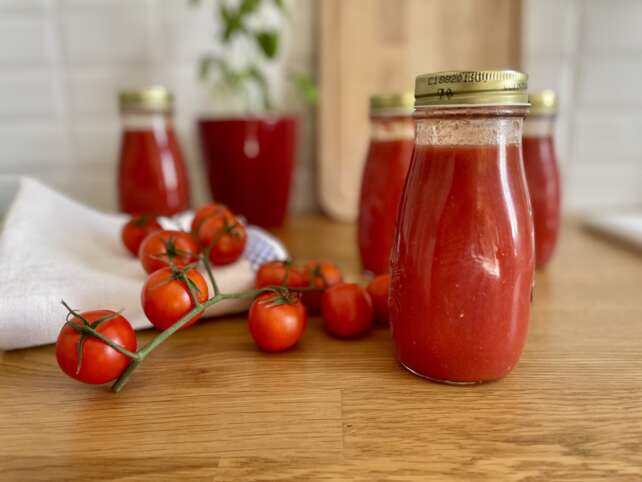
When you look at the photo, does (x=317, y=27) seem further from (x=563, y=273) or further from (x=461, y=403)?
(x=461, y=403)

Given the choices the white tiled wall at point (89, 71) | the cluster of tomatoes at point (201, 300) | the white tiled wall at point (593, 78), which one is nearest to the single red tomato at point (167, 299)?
the cluster of tomatoes at point (201, 300)

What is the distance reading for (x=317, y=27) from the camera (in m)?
1.15

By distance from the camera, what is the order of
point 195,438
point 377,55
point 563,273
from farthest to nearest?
point 377,55
point 563,273
point 195,438

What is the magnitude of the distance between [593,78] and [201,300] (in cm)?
108

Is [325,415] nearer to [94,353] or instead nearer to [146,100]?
[94,353]

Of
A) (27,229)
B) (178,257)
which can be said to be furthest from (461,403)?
(27,229)

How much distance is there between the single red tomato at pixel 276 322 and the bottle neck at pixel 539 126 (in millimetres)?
477

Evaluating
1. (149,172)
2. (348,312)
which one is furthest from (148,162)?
(348,312)

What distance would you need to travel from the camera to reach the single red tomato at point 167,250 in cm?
60

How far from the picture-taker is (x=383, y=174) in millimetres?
717

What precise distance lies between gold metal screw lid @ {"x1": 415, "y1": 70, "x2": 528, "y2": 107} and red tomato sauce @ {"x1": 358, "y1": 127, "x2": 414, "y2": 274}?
0.29 meters

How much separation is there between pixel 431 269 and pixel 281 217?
722 millimetres

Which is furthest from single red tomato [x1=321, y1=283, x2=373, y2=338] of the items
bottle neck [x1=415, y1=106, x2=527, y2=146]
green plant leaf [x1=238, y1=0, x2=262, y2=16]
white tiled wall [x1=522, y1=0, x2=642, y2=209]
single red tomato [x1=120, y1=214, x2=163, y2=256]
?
white tiled wall [x1=522, y1=0, x2=642, y2=209]

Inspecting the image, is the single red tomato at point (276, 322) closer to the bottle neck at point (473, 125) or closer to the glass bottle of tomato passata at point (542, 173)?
the bottle neck at point (473, 125)
